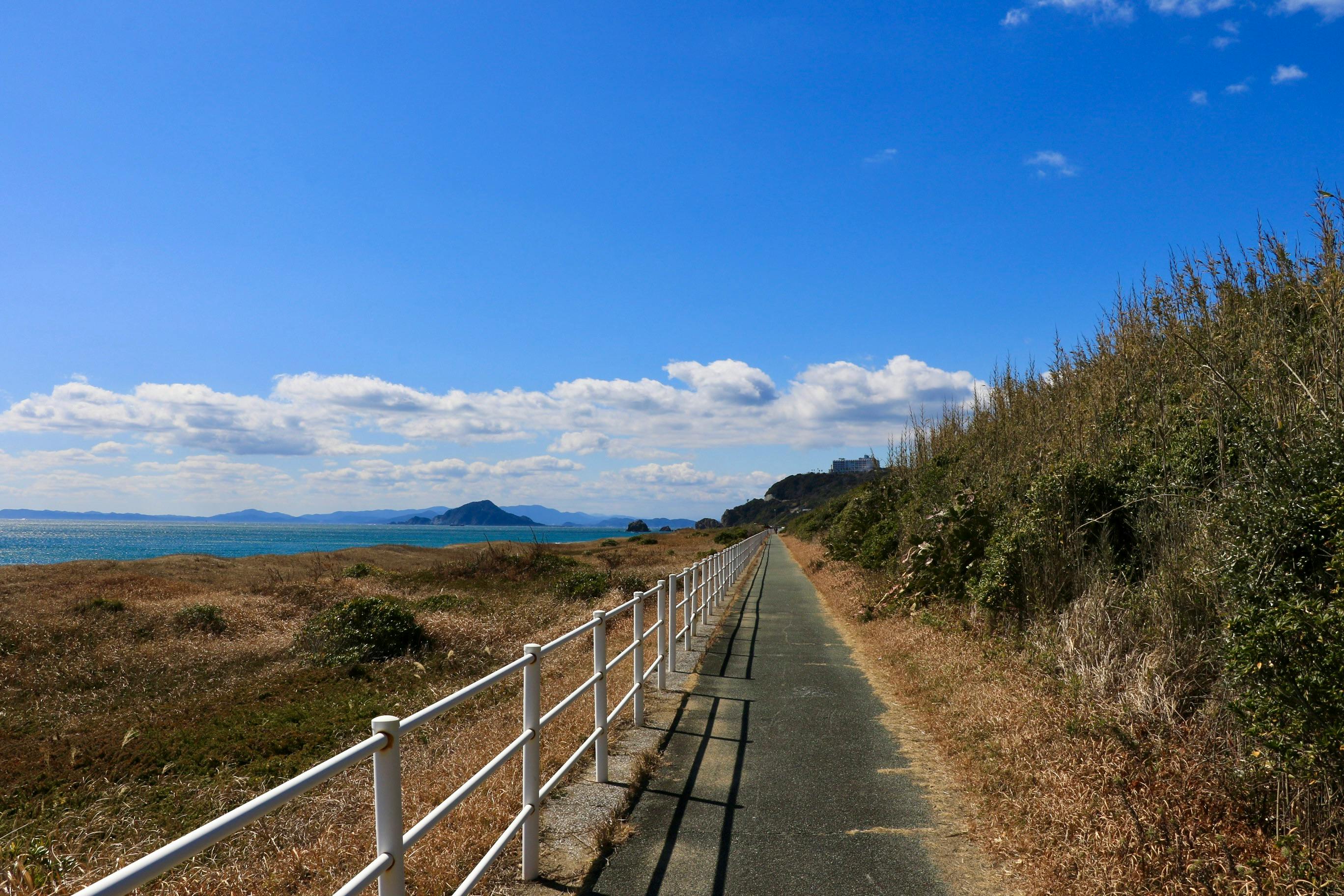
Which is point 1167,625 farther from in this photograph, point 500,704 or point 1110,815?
point 500,704

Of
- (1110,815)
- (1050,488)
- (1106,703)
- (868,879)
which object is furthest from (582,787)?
(1050,488)

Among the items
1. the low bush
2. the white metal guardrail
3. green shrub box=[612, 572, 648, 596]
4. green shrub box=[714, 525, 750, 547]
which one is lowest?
green shrub box=[714, 525, 750, 547]

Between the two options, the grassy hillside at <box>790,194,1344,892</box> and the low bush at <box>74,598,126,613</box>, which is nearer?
the grassy hillside at <box>790,194,1344,892</box>

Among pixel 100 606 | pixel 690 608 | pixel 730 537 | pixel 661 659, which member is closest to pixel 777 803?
pixel 661 659

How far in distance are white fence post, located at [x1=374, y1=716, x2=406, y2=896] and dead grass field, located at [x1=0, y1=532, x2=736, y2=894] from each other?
1533mm

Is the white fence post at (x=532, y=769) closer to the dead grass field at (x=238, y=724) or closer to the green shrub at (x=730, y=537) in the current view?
the dead grass field at (x=238, y=724)

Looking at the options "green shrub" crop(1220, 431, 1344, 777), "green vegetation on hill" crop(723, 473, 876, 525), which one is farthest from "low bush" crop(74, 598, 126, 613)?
"green vegetation on hill" crop(723, 473, 876, 525)

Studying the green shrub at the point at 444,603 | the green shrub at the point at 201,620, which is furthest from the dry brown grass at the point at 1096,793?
the green shrub at the point at 201,620

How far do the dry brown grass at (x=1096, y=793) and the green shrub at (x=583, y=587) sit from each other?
12760 mm

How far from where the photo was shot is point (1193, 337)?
→ 9.52m

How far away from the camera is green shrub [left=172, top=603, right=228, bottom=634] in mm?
16422

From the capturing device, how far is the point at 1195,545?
6.68 meters

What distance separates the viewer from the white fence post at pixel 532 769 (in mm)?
4500

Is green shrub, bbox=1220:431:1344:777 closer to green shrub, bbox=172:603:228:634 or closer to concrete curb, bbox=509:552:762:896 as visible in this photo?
concrete curb, bbox=509:552:762:896
